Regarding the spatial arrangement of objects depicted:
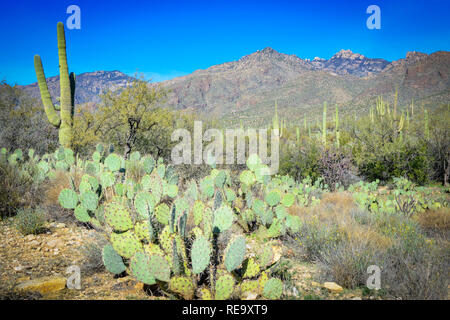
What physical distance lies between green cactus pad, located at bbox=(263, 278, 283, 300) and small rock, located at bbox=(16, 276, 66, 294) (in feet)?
6.25

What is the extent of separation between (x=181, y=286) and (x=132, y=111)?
32.4ft

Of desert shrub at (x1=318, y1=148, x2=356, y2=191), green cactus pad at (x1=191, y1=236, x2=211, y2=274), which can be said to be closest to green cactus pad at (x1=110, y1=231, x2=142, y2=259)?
green cactus pad at (x1=191, y1=236, x2=211, y2=274)

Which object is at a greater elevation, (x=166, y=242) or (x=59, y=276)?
(x=166, y=242)

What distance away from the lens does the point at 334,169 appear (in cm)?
1120

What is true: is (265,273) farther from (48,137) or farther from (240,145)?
(48,137)

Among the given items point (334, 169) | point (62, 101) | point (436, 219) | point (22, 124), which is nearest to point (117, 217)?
point (436, 219)

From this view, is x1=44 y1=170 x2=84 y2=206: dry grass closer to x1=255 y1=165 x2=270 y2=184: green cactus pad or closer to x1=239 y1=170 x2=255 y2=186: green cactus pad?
x1=239 y1=170 x2=255 y2=186: green cactus pad

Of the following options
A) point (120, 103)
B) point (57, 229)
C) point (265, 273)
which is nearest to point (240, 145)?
point (120, 103)

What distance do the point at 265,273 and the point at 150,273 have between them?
1.09m

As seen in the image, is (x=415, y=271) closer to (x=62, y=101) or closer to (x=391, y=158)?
(x=391, y=158)

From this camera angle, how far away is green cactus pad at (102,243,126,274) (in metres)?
2.33

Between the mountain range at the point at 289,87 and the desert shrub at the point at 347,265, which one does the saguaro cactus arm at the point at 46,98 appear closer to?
the mountain range at the point at 289,87

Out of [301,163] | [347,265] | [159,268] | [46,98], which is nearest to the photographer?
[159,268]

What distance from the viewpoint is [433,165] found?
12.4 metres
